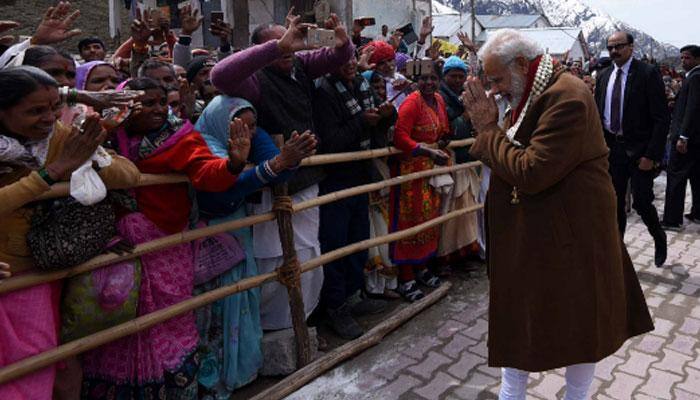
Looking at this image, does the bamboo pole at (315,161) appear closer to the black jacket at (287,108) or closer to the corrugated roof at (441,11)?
the black jacket at (287,108)

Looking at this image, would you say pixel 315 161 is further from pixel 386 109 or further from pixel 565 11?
pixel 565 11

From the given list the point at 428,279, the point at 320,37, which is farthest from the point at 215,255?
the point at 428,279

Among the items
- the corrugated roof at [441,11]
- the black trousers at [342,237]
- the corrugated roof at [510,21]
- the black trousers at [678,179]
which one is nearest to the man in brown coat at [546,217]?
the black trousers at [342,237]

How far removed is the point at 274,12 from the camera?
14.8 metres

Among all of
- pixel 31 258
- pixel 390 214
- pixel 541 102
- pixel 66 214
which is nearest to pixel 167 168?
pixel 66 214

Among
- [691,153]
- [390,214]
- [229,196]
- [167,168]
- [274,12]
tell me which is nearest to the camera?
[167,168]

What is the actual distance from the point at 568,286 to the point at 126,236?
1876 mm

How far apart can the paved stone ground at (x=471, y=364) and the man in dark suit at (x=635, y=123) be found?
36.5 inches

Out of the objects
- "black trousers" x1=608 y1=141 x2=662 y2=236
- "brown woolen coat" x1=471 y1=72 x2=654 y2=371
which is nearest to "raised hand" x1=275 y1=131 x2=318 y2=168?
"brown woolen coat" x1=471 y1=72 x2=654 y2=371

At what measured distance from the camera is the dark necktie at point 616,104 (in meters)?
5.02

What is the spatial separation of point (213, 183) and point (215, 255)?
0.57 m

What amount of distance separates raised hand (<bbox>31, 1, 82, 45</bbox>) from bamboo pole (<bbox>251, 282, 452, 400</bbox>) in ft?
7.06

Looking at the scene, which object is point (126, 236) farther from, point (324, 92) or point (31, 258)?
point (324, 92)

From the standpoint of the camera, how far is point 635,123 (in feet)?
16.2
